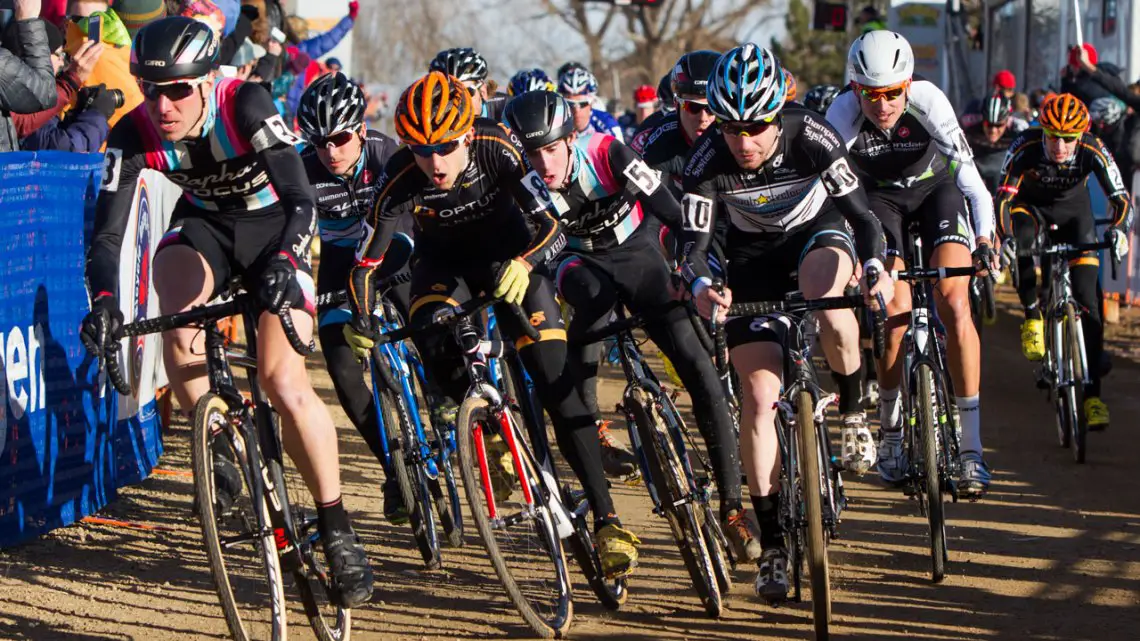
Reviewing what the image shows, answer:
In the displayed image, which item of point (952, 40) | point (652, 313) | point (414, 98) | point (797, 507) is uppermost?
point (952, 40)

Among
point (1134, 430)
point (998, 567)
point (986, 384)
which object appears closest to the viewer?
Result: point (998, 567)

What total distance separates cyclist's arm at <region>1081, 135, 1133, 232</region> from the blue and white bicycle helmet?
4.60m

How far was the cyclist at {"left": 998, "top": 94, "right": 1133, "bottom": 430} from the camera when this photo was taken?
10.2 meters

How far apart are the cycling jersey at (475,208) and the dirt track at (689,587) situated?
4.77 feet

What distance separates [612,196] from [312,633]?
8.38ft

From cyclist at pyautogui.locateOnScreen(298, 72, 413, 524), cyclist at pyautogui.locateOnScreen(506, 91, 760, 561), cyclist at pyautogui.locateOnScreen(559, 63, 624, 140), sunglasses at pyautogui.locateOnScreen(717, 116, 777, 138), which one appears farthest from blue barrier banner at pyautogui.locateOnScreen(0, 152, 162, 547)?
cyclist at pyautogui.locateOnScreen(559, 63, 624, 140)

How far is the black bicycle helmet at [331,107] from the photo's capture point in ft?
24.5

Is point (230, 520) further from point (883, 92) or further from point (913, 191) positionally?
point (913, 191)

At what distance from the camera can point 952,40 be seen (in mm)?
30062

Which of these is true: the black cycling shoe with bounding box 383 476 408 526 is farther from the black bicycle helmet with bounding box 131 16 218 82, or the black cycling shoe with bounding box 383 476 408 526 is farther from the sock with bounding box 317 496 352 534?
the black bicycle helmet with bounding box 131 16 218 82

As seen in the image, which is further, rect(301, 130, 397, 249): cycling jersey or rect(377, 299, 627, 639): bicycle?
rect(301, 130, 397, 249): cycling jersey

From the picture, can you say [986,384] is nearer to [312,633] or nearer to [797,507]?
[797,507]

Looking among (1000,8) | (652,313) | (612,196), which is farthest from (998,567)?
(1000,8)

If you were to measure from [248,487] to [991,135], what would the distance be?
37.8ft
